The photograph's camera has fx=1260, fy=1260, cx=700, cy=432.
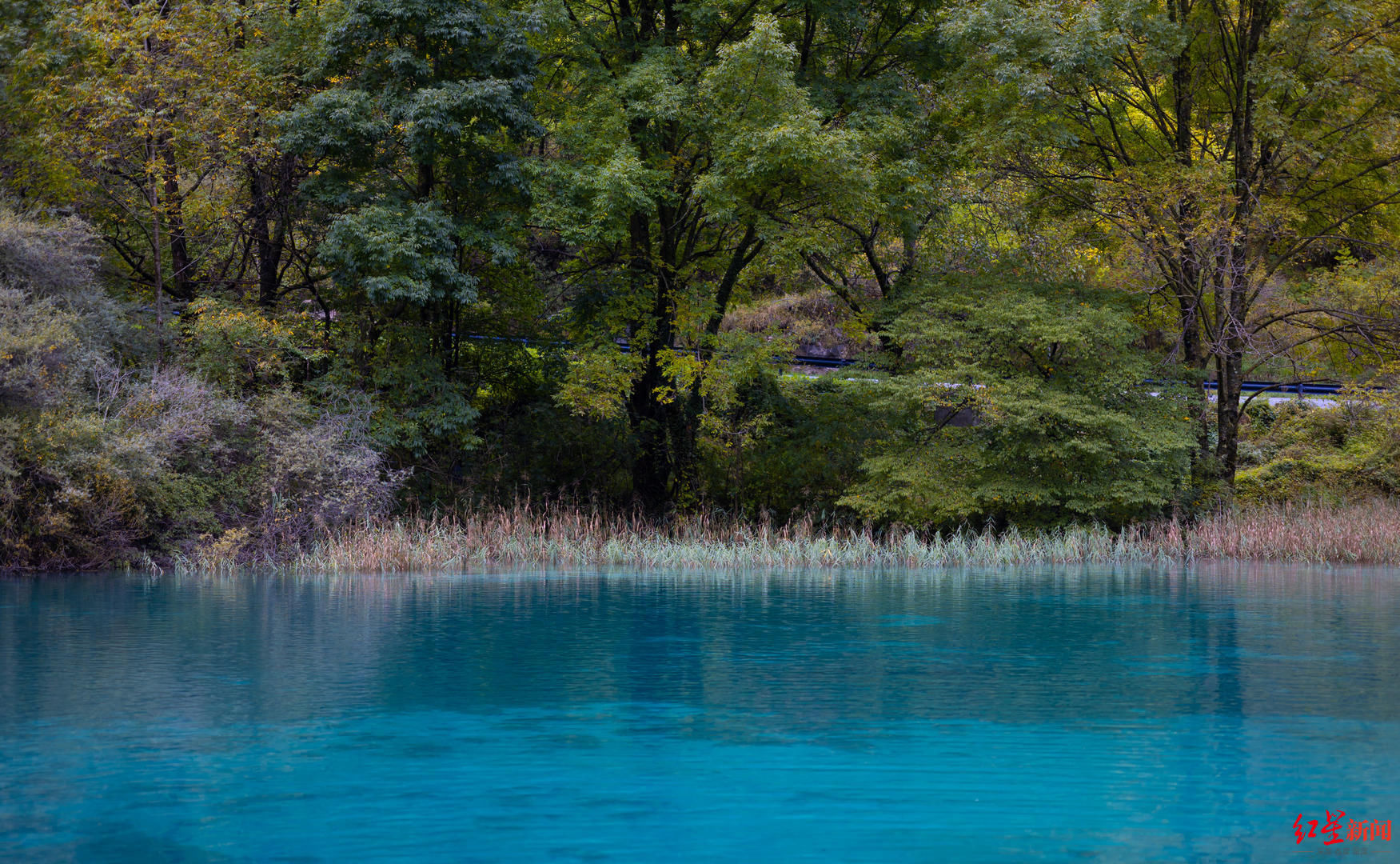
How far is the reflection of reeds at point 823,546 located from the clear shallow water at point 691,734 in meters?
6.62

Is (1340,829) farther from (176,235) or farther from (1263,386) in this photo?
(1263,386)

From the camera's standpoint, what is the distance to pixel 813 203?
23.7 metres

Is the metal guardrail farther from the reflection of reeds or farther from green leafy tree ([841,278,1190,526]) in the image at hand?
the reflection of reeds

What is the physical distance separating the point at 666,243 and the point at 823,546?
857 cm

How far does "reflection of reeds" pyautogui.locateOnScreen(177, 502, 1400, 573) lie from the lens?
19969 mm

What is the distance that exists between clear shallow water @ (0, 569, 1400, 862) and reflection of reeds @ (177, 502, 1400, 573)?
21.7 ft

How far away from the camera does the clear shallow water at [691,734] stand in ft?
17.4

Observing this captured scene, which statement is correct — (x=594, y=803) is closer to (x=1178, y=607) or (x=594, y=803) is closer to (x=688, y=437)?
(x=1178, y=607)

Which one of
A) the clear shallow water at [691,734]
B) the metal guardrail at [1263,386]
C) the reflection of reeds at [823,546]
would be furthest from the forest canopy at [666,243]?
the clear shallow water at [691,734]

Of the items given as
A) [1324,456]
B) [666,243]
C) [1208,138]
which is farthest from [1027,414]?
[1324,456]

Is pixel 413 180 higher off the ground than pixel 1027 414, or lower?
higher

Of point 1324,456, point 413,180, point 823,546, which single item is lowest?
point 823,546

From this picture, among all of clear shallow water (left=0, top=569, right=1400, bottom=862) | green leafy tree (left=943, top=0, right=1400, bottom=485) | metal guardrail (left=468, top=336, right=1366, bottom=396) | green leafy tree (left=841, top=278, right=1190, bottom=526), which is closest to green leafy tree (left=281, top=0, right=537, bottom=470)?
metal guardrail (left=468, top=336, right=1366, bottom=396)

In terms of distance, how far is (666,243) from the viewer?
2688 cm
